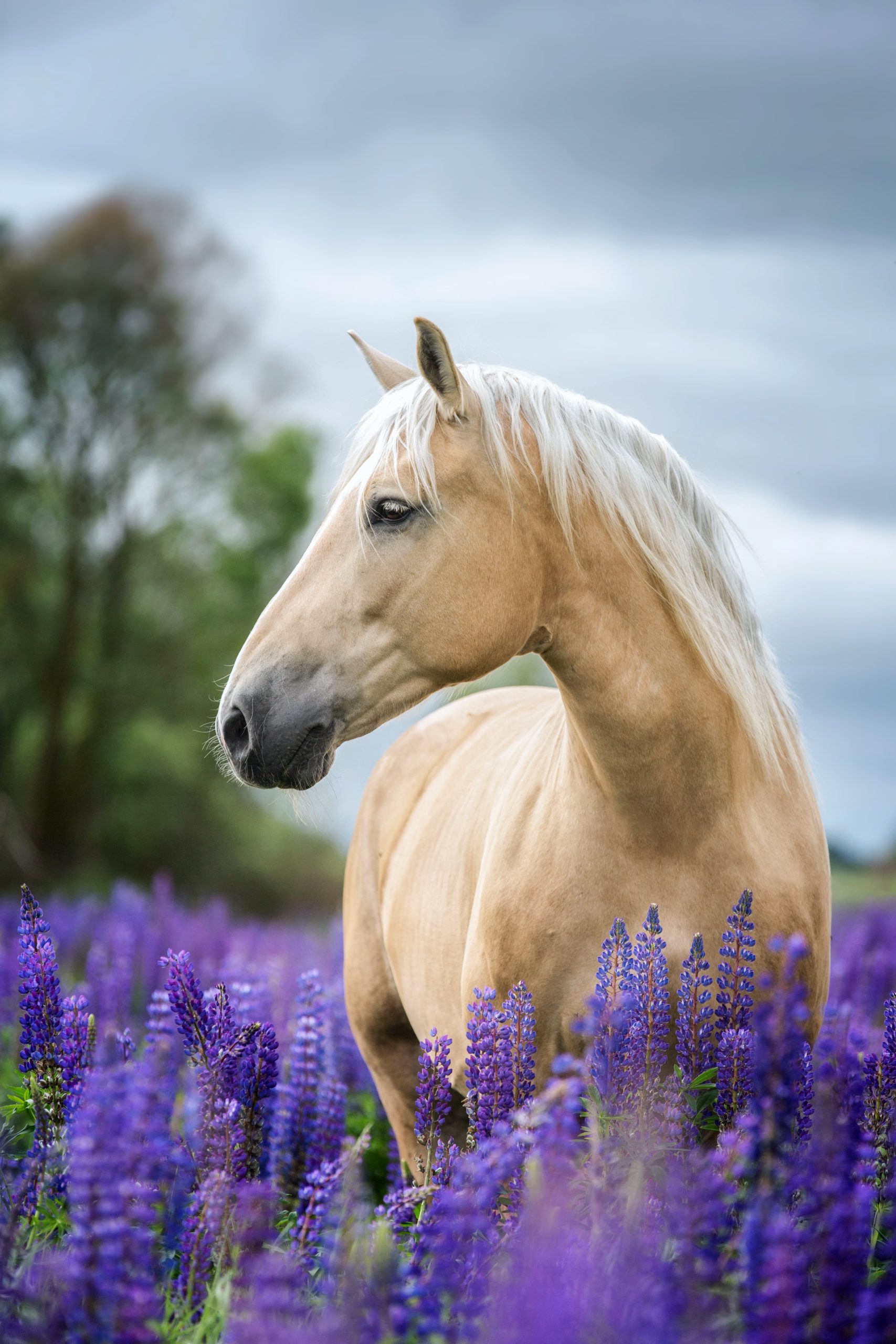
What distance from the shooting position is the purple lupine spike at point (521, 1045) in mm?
1984

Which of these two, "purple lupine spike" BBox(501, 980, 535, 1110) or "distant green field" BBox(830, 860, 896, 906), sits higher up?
"purple lupine spike" BBox(501, 980, 535, 1110)

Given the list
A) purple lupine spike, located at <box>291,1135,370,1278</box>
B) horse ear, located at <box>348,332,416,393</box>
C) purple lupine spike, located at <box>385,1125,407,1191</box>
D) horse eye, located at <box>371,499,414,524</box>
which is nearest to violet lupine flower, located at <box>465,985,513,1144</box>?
purple lupine spike, located at <box>291,1135,370,1278</box>

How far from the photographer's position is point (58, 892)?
11805 mm

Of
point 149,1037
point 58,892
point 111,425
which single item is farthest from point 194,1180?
point 111,425

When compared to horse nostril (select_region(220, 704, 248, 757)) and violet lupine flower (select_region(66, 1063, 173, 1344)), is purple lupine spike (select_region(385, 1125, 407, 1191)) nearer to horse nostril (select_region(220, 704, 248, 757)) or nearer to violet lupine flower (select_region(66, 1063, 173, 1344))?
horse nostril (select_region(220, 704, 248, 757))

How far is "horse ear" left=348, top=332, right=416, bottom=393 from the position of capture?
3098mm

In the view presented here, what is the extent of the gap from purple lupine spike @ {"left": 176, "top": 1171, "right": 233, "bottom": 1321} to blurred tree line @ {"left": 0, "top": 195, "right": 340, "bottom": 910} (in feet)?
49.1

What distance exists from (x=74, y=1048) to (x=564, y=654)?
1.37 m

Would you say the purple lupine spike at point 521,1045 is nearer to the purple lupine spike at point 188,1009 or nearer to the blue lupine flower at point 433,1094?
the blue lupine flower at point 433,1094

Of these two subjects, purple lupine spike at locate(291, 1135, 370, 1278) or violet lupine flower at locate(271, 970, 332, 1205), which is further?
violet lupine flower at locate(271, 970, 332, 1205)

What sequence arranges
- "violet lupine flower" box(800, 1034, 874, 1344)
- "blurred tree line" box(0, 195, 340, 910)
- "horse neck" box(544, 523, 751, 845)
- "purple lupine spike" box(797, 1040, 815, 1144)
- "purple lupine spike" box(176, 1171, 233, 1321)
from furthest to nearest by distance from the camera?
"blurred tree line" box(0, 195, 340, 910)
"horse neck" box(544, 523, 751, 845)
"purple lupine spike" box(797, 1040, 815, 1144)
"purple lupine spike" box(176, 1171, 233, 1321)
"violet lupine flower" box(800, 1034, 874, 1344)

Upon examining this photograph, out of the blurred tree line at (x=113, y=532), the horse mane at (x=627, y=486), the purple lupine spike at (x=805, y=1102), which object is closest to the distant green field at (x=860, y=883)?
the blurred tree line at (x=113, y=532)

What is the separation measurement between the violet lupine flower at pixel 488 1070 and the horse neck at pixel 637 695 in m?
0.70

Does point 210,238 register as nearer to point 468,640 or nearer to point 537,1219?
point 468,640
